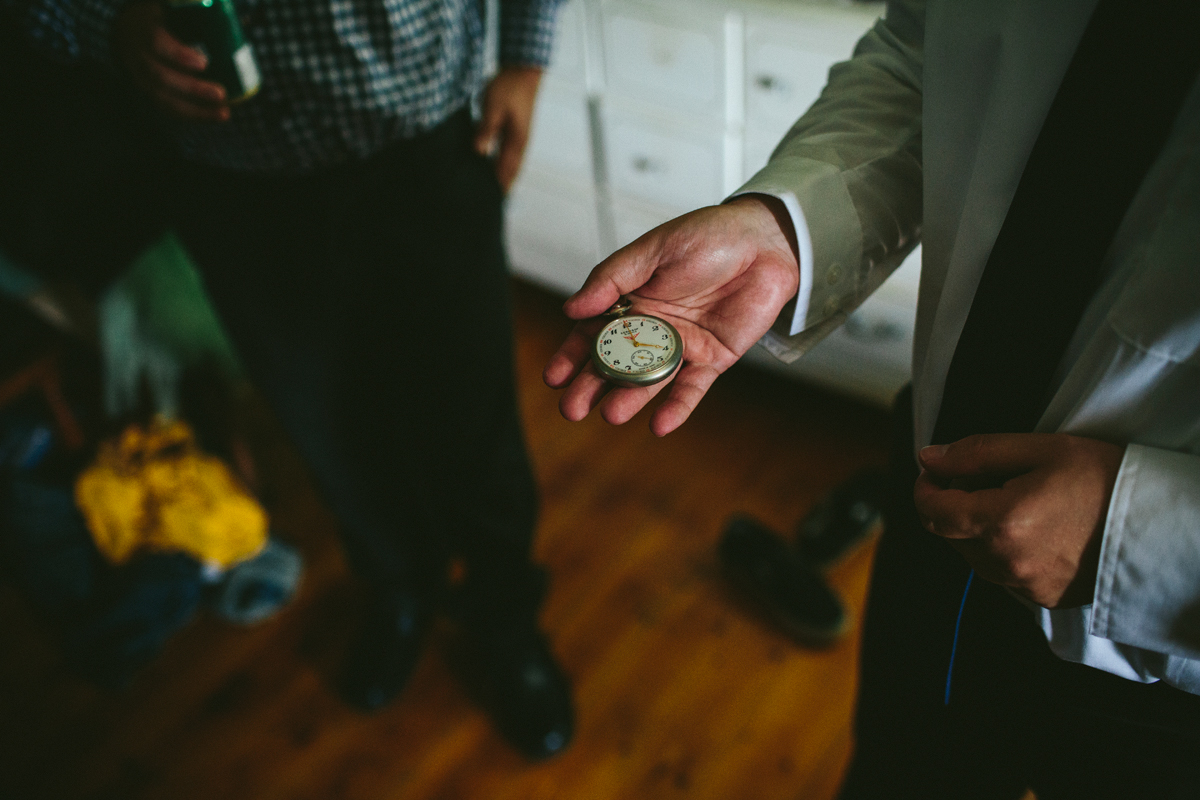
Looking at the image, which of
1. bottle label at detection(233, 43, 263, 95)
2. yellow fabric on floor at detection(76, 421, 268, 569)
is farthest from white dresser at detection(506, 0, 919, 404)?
yellow fabric on floor at detection(76, 421, 268, 569)

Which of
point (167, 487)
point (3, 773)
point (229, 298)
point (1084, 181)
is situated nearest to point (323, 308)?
point (229, 298)

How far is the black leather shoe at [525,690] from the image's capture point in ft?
4.58

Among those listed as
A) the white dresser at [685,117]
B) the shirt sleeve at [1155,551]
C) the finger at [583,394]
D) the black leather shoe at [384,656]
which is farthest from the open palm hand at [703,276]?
the black leather shoe at [384,656]

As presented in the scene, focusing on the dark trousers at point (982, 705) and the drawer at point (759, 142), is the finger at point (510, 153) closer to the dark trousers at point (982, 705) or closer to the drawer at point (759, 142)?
the drawer at point (759, 142)

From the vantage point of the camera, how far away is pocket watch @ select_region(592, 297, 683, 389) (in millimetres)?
692

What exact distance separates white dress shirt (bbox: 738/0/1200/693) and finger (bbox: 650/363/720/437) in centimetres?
12

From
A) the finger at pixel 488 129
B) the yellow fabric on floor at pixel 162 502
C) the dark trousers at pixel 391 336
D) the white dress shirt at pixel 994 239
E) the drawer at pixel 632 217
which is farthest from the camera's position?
the drawer at pixel 632 217

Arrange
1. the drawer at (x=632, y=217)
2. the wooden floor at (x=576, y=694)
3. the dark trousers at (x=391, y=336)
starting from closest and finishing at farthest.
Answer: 1. the dark trousers at (x=391, y=336)
2. the wooden floor at (x=576, y=694)
3. the drawer at (x=632, y=217)

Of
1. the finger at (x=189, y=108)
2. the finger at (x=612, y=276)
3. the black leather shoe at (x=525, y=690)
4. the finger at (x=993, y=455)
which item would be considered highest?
the finger at (x=189, y=108)

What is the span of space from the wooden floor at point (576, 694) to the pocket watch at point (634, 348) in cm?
100

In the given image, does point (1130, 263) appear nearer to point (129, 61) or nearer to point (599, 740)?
point (129, 61)

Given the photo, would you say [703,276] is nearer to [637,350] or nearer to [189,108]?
[637,350]

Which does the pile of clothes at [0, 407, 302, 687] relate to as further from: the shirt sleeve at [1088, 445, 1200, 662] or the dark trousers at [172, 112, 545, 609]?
the shirt sleeve at [1088, 445, 1200, 662]

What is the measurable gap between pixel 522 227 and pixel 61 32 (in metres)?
1.51
